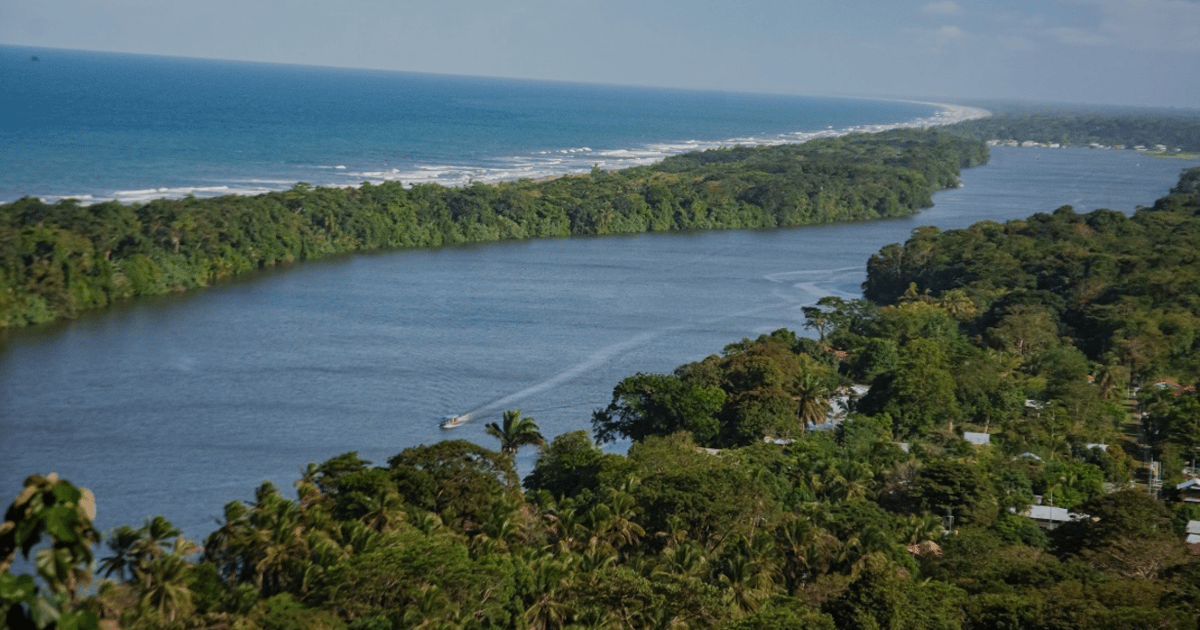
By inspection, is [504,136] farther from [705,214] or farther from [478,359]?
[478,359]

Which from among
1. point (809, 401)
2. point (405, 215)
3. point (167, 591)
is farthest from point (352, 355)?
point (405, 215)

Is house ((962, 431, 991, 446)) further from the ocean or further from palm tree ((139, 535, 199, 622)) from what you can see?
palm tree ((139, 535, 199, 622))

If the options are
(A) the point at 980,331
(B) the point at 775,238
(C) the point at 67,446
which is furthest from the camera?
(B) the point at 775,238

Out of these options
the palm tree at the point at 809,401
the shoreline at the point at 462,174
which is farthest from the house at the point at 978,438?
the shoreline at the point at 462,174

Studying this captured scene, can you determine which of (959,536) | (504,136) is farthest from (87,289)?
(504,136)

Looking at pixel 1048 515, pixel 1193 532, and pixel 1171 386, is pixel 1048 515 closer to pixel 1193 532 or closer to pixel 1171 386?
pixel 1193 532

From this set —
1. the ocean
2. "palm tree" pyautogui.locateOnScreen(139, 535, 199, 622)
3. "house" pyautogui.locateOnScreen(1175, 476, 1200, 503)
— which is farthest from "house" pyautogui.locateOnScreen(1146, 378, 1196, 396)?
"palm tree" pyautogui.locateOnScreen(139, 535, 199, 622)

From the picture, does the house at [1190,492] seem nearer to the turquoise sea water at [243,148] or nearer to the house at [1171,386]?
the house at [1171,386]
